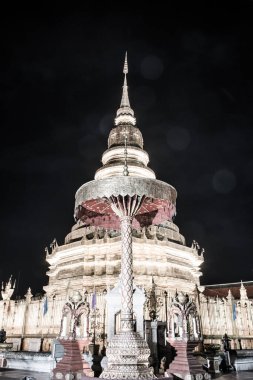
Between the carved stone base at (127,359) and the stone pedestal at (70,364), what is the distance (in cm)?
243

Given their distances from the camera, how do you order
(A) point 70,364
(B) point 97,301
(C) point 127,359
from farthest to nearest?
(B) point 97,301 → (A) point 70,364 → (C) point 127,359

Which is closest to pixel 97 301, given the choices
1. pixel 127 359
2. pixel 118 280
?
pixel 118 280

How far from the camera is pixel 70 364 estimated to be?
1223cm

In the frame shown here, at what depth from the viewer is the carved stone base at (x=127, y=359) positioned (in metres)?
9.81

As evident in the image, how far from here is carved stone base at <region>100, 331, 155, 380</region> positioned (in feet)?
32.2

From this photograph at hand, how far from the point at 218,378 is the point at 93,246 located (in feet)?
52.6

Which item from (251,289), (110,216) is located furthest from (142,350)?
(251,289)

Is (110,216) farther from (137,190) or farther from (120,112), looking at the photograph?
(120,112)

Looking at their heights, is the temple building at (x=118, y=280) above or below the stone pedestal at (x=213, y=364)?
above

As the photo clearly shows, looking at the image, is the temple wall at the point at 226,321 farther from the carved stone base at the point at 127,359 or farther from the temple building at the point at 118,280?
the carved stone base at the point at 127,359

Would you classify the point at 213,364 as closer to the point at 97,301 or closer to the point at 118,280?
the point at 118,280

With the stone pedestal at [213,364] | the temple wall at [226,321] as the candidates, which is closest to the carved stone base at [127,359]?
the stone pedestal at [213,364]

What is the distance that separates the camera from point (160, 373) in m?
13.3

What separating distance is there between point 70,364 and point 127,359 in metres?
3.28
